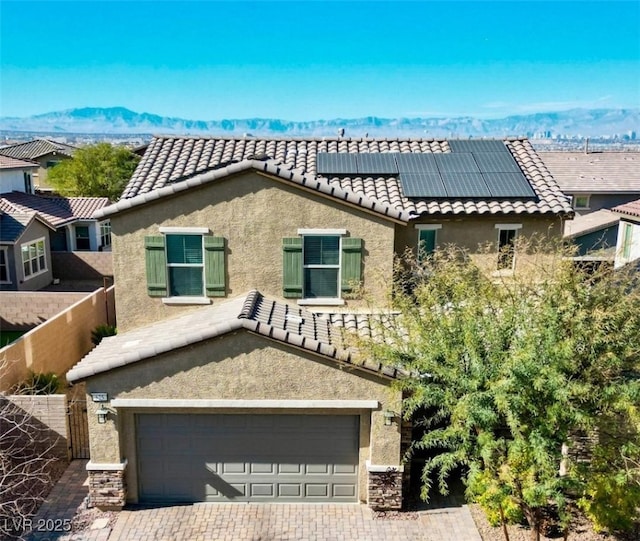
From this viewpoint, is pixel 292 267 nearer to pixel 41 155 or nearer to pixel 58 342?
pixel 58 342

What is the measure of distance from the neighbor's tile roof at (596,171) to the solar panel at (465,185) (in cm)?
2527

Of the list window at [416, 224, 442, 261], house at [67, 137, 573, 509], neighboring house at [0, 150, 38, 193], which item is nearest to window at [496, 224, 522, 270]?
house at [67, 137, 573, 509]

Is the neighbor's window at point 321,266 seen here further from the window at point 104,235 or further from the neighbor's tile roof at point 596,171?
the neighbor's tile roof at point 596,171

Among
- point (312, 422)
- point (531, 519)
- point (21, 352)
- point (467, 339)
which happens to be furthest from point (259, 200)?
point (531, 519)

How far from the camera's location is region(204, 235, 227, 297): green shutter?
15.5m

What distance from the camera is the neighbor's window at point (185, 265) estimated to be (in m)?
15.7

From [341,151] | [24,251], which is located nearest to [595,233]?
[341,151]

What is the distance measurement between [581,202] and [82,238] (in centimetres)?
3399

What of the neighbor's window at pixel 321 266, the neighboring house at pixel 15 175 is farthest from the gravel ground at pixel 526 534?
the neighboring house at pixel 15 175

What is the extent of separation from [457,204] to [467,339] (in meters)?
7.66

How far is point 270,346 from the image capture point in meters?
12.6

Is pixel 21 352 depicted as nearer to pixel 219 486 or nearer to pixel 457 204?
pixel 219 486

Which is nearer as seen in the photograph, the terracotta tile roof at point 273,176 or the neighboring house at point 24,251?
the terracotta tile roof at point 273,176

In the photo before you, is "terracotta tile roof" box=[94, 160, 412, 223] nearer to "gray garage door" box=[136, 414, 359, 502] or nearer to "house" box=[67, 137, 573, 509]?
"house" box=[67, 137, 573, 509]
